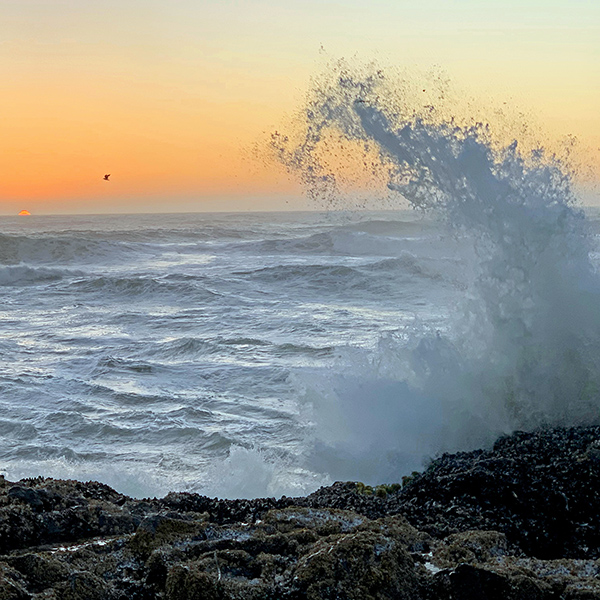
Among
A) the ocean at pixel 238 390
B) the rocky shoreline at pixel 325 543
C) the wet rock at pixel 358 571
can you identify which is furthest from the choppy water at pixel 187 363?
the wet rock at pixel 358 571

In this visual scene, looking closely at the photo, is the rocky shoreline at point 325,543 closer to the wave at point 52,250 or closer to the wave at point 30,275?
the wave at point 30,275

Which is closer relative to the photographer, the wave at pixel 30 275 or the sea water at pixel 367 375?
the sea water at pixel 367 375

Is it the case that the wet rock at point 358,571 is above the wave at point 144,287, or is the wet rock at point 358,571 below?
above

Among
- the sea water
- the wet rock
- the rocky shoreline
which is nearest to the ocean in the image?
the sea water

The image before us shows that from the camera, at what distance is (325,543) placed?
277 cm

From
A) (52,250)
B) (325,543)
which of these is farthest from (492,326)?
(52,250)

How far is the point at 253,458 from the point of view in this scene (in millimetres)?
6465

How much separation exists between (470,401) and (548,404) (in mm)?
775

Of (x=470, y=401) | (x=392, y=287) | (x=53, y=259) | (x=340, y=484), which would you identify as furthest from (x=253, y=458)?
(x=53, y=259)

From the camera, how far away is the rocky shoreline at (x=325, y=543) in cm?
252

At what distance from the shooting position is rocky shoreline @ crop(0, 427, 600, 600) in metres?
2.52

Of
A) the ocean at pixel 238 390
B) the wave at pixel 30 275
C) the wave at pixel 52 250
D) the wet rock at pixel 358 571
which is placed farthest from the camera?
the wave at pixel 52 250

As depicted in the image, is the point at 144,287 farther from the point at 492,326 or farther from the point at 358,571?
the point at 358,571

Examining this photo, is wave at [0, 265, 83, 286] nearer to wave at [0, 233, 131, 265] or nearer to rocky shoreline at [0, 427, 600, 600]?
wave at [0, 233, 131, 265]
